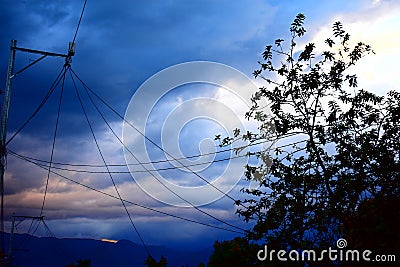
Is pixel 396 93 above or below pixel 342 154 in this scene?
above

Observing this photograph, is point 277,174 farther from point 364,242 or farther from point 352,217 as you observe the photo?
point 364,242

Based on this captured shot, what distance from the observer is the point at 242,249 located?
7.71m

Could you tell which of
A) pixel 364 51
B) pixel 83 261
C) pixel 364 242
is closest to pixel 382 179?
pixel 364 242

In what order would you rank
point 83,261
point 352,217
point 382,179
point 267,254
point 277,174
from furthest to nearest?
point 277,174, point 382,179, point 352,217, point 267,254, point 83,261

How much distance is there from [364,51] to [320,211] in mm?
5748
